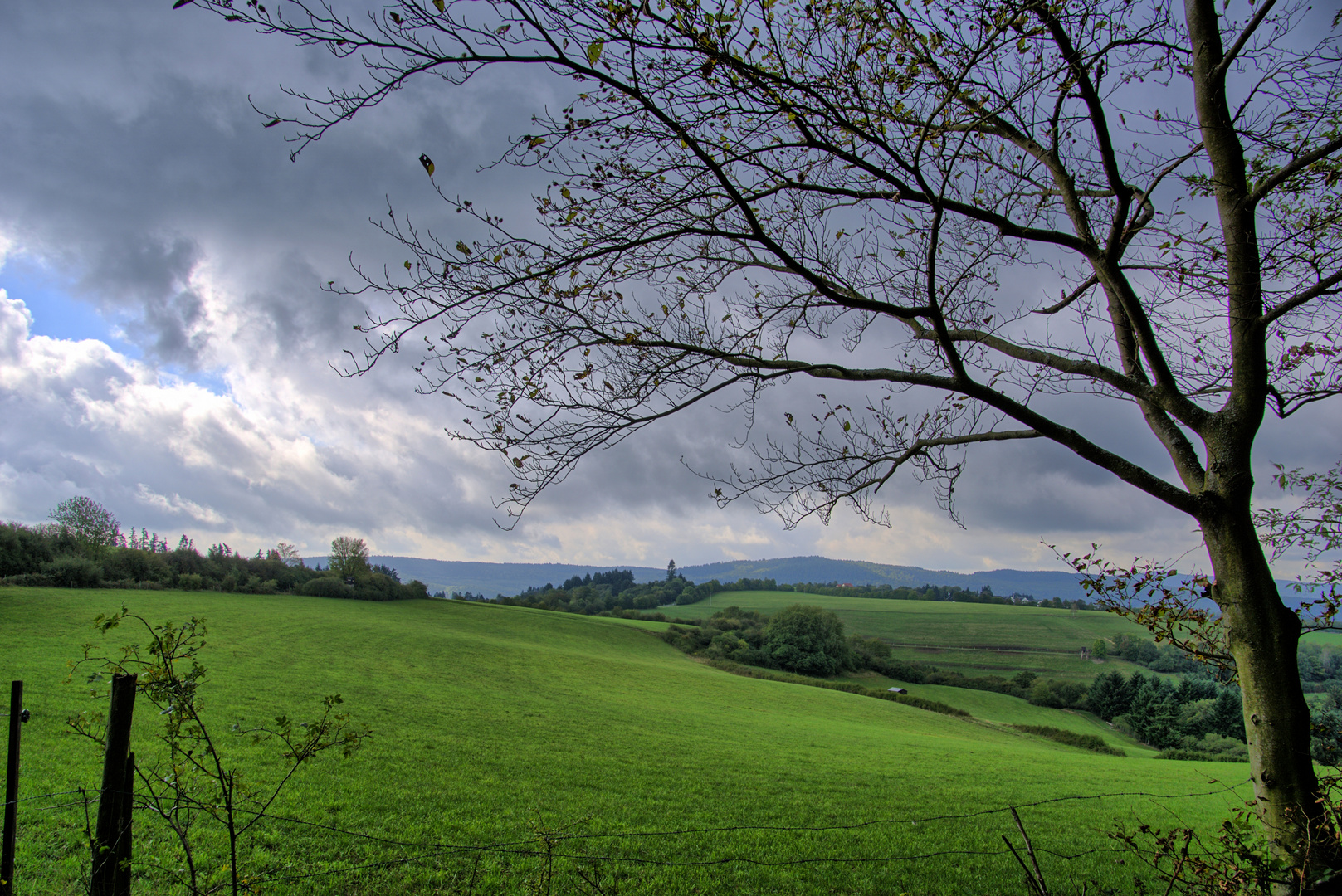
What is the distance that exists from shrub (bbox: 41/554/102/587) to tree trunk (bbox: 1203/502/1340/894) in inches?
2499

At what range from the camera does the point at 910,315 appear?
6.07m

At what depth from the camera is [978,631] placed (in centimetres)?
9538

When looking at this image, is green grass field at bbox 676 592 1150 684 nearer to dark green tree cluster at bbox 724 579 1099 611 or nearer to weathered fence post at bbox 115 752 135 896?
dark green tree cluster at bbox 724 579 1099 611

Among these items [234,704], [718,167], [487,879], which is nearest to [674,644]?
[234,704]

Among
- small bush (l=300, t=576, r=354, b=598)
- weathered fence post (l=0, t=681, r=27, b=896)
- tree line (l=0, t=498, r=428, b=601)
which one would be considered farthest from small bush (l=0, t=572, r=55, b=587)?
weathered fence post (l=0, t=681, r=27, b=896)

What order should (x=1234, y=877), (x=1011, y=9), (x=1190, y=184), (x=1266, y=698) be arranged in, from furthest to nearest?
(x=1190, y=184), (x=1266, y=698), (x=1011, y=9), (x=1234, y=877)

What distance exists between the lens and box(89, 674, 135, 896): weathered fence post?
13.0 ft

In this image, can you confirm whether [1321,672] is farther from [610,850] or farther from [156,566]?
[156,566]

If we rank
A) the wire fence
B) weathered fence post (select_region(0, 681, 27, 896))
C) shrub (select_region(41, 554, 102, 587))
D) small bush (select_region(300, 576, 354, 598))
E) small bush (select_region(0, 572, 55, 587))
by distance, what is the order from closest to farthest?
1. weathered fence post (select_region(0, 681, 27, 896))
2. the wire fence
3. small bush (select_region(0, 572, 55, 587))
4. shrub (select_region(41, 554, 102, 587))
5. small bush (select_region(300, 576, 354, 598))

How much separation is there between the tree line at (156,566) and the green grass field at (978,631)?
54772mm

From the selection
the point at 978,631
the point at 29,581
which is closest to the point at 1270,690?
the point at 29,581

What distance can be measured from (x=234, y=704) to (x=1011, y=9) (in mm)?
23272

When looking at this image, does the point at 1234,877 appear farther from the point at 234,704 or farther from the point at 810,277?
the point at 234,704

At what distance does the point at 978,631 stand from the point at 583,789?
3931 inches
